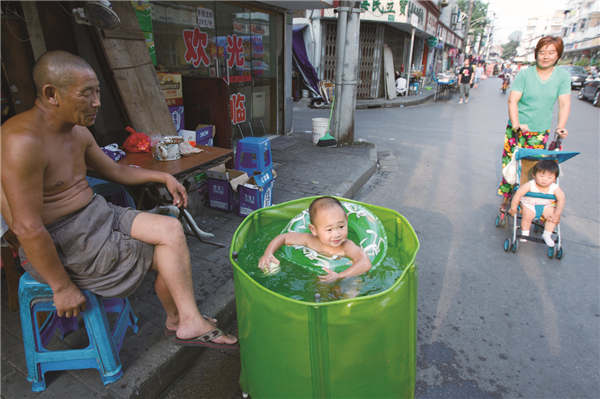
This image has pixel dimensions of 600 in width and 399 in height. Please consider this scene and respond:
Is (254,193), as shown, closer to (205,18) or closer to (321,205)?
(321,205)

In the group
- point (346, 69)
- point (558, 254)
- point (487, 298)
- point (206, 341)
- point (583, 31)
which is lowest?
point (487, 298)

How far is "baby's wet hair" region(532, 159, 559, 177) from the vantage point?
11.9 feet

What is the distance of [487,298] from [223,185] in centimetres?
306

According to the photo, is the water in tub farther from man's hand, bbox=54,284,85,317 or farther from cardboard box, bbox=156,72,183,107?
cardboard box, bbox=156,72,183,107

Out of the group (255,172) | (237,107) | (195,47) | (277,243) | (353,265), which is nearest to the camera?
(353,265)

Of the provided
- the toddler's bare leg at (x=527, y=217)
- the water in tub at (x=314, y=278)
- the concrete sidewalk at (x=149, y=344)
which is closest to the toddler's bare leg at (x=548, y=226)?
the toddler's bare leg at (x=527, y=217)

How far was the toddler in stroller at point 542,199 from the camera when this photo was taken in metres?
3.67

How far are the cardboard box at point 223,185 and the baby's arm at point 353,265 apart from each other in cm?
218

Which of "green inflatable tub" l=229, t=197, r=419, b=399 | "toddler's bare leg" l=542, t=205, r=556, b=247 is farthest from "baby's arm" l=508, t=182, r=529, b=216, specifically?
"green inflatable tub" l=229, t=197, r=419, b=399

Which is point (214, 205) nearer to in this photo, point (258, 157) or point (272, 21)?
point (258, 157)

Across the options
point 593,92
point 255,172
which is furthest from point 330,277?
point 593,92

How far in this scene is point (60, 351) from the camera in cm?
196

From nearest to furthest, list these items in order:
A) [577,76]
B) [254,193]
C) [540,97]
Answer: [540,97] → [254,193] → [577,76]

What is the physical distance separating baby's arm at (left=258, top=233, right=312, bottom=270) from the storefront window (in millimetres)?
3598
